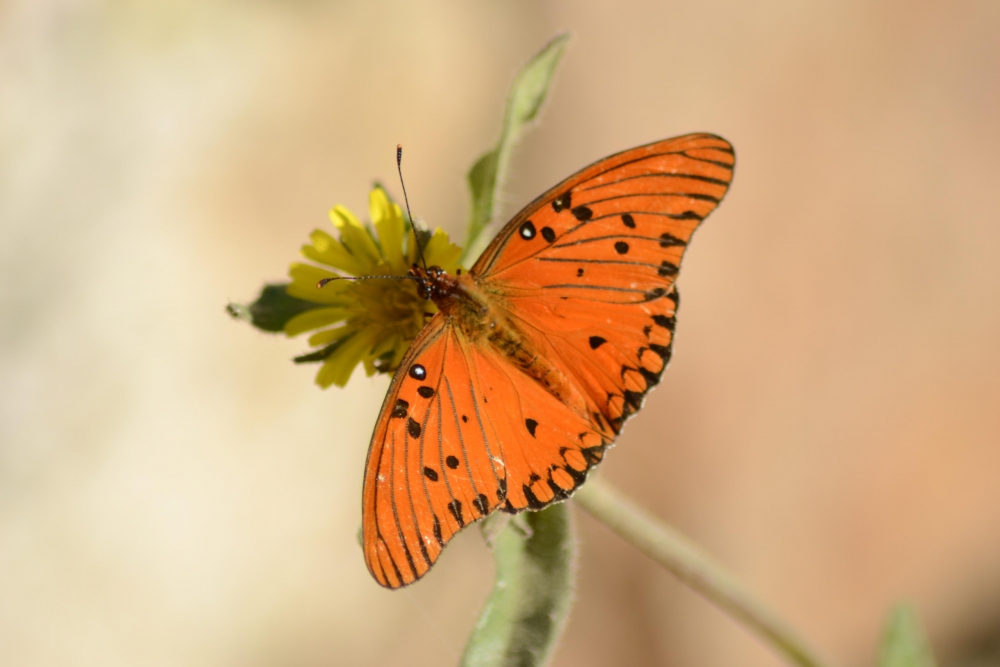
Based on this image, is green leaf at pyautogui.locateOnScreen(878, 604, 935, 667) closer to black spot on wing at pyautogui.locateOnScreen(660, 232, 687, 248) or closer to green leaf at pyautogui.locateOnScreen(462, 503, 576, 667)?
green leaf at pyautogui.locateOnScreen(462, 503, 576, 667)

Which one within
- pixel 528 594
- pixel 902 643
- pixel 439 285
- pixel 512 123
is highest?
pixel 512 123

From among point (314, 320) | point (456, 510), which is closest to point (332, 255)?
point (314, 320)

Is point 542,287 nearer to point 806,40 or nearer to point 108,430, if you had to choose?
point 108,430

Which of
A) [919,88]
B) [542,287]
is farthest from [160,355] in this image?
[919,88]

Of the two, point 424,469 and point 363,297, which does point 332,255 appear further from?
point 424,469

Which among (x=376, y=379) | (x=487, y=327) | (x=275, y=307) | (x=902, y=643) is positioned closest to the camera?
(x=487, y=327)

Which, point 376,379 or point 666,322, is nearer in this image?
point 666,322

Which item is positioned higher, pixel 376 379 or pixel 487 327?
pixel 376 379
